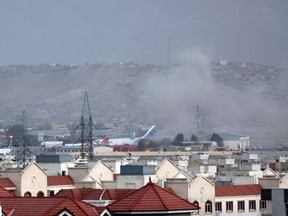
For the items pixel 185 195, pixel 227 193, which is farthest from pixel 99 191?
pixel 227 193

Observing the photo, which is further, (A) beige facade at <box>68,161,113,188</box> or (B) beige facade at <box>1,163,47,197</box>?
(A) beige facade at <box>68,161,113,188</box>

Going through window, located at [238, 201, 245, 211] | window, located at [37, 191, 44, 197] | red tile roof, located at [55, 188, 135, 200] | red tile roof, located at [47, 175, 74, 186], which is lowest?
window, located at [238, 201, 245, 211]

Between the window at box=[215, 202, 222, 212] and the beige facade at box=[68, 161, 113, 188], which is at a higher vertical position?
the beige facade at box=[68, 161, 113, 188]

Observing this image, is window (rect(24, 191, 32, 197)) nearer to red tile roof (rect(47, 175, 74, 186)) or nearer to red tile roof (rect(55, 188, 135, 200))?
red tile roof (rect(55, 188, 135, 200))

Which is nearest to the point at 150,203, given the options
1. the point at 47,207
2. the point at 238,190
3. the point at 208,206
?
the point at 47,207

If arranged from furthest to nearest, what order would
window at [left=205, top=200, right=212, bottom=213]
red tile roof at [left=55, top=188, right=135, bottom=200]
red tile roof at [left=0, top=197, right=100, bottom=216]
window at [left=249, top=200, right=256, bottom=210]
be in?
window at [left=249, top=200, right=256, bottom=210] < window at [left=205, top=200, right=212, bottom=213] < red tile roof at [left=55, top=188, right=135, bottom=200] < red tile roof at [left=0, top=197, right=100, bottom=216]

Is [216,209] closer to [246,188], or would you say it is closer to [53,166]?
[246,188]

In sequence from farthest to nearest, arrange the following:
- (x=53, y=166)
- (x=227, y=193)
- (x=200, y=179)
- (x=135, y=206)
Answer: (x=53, y=166) < (x=227, y=193) < (x=200, y=179) < (x=135, y=206)

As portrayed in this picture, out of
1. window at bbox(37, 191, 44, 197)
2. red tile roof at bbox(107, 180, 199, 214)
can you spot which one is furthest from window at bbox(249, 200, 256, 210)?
red tile roof at bbox(107, 180, 199, 214)
